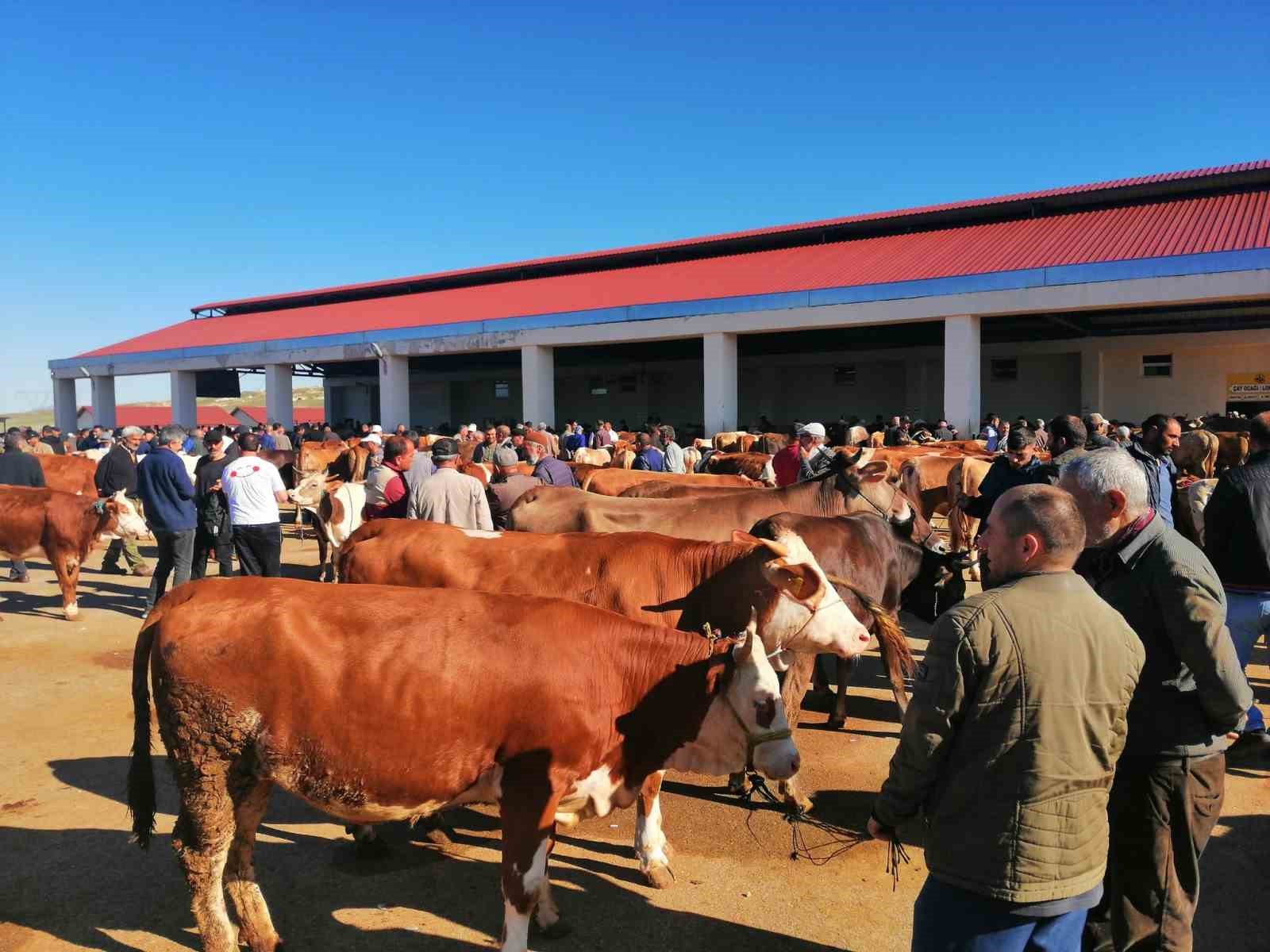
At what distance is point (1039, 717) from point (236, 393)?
45940mm

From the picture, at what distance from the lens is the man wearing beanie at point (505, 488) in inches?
332

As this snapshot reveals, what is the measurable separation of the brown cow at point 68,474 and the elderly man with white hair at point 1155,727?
15.6 metres

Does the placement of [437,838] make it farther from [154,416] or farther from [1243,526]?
[154,416]

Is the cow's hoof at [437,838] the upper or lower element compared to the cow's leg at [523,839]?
lower

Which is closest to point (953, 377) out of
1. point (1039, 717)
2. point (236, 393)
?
point (1039, 717)

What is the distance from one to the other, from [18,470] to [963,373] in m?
18.7

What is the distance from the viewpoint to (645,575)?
471cm

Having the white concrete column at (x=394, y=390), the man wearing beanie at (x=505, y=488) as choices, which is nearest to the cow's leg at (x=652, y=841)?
the man wearing beanie at (x=505, y=488)

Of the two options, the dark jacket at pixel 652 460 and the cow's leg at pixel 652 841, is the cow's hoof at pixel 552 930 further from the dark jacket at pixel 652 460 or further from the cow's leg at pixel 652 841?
the dark jacket at pixel 652 460

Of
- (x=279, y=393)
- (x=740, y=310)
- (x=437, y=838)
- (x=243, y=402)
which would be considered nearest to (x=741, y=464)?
(x=740, y=310)

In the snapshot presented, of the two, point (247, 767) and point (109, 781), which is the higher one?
point (247, 767)

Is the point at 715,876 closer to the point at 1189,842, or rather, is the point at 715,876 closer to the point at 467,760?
the point at 467,760

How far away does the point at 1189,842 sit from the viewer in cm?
286

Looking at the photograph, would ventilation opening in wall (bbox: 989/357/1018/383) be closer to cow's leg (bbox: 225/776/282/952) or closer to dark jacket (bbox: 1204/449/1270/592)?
dark jacket (bbox: 1204/449/1270/592)
